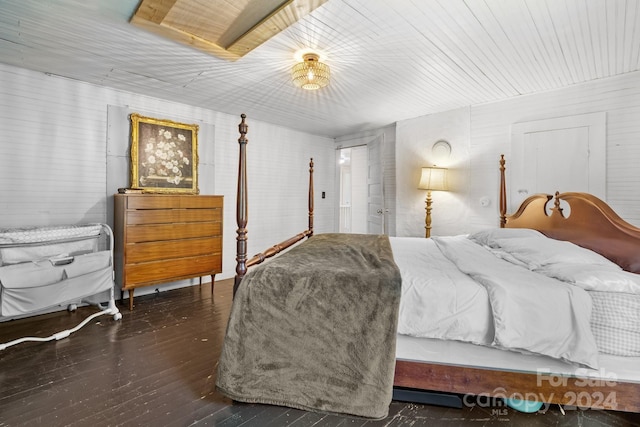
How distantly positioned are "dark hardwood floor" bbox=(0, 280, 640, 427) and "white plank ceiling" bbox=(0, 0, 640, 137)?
2.32 m

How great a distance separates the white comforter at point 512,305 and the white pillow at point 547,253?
1 cm

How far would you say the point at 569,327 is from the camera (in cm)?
143

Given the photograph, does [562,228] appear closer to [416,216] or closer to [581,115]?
[581,115]

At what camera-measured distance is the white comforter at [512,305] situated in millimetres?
1429

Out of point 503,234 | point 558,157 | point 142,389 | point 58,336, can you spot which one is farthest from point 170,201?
point 558,157

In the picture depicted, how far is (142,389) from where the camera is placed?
5.85 ft

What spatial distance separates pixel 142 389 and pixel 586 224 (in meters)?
3.29

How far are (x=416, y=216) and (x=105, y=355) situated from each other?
12.4ft

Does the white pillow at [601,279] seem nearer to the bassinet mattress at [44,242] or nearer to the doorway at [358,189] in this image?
the bassinet mattress at [44,242]

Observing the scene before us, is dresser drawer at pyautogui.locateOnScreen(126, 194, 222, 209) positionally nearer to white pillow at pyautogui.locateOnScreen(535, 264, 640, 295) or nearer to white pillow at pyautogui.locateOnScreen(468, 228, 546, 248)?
white pillow at pyautogui.locateOnScreen(468, 228, 546, 248)

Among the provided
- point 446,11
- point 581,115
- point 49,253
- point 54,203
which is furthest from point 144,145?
point 581,115

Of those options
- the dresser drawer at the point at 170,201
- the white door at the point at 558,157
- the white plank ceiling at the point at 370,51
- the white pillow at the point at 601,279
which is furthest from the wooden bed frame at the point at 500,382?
the dresser drawer at the point at 170,201

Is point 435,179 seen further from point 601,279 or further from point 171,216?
point 171,216

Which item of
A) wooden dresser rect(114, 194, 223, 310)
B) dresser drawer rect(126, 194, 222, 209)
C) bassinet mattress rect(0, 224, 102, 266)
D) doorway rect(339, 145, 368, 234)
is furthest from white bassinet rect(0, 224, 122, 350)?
doorway rect(339, 145, 368, 234)
